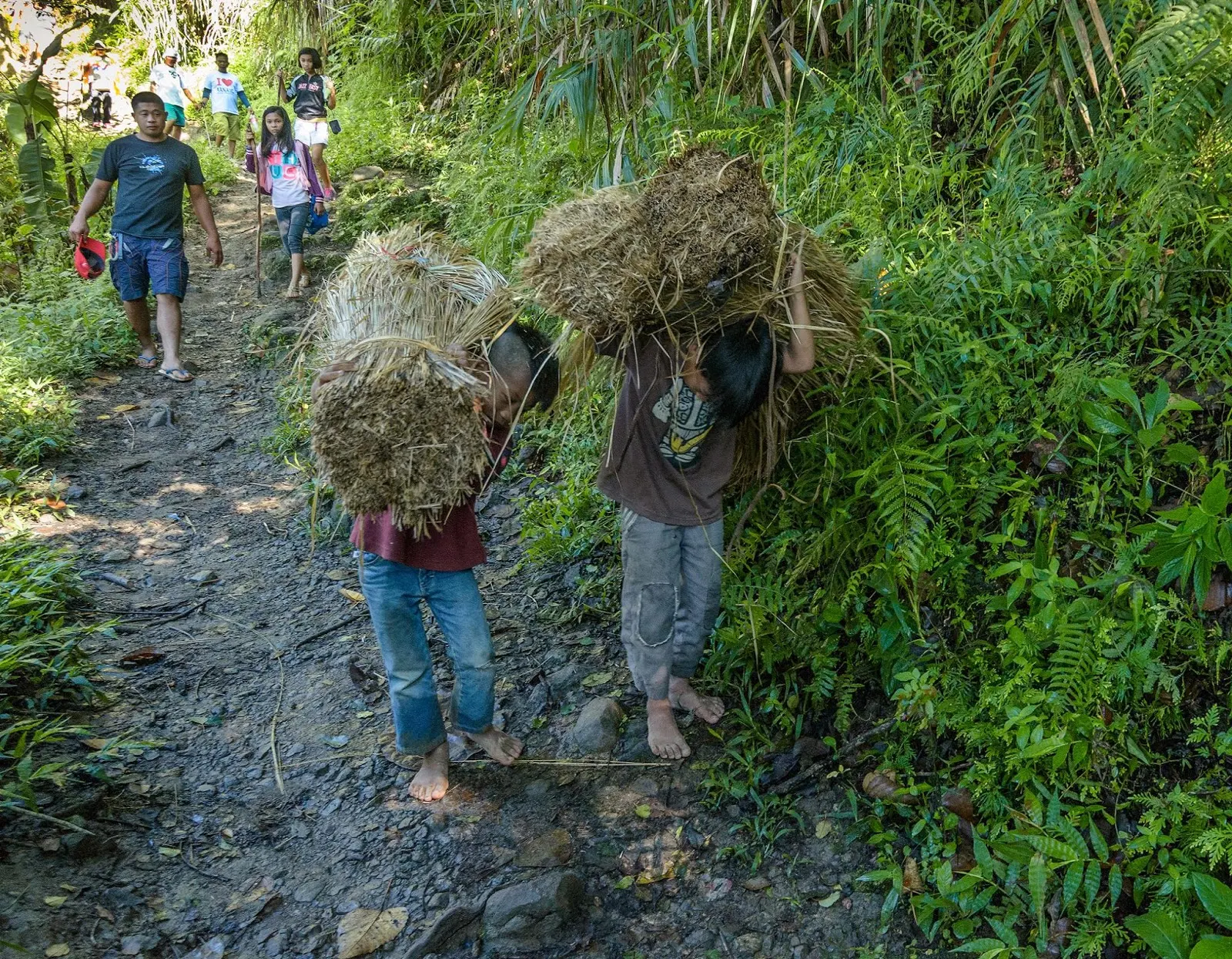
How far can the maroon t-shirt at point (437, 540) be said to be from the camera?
2.72m

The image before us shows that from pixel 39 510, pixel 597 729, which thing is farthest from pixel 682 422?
Answer: pixel 39 510

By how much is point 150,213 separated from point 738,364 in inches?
220

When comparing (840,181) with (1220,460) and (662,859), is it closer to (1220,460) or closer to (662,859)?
(1220,460)

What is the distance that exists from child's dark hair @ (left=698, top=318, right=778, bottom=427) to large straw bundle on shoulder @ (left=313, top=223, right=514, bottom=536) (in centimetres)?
62

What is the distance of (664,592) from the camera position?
2967mm

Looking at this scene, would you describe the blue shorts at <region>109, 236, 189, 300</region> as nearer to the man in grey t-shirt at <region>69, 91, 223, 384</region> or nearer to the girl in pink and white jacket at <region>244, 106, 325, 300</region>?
the man in grey t-shirt at <region>69, 91, 223, 384</region>

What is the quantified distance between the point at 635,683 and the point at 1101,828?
4.66 ft

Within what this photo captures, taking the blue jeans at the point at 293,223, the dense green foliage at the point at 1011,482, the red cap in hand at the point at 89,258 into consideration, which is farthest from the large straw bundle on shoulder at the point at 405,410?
the blue jeans at the point at 293,223

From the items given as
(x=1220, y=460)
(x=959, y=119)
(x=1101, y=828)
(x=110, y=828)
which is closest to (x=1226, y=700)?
(x=1101, y=828)

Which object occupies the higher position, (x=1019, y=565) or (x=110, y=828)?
(x=1019, y=565)

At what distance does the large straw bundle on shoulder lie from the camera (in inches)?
97.8

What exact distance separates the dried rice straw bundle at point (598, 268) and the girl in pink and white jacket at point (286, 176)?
5.93 meters

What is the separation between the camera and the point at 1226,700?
7.79 feet

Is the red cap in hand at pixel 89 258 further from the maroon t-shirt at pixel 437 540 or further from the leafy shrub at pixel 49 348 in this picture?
the maroon t-shirt at pixel 437 540
